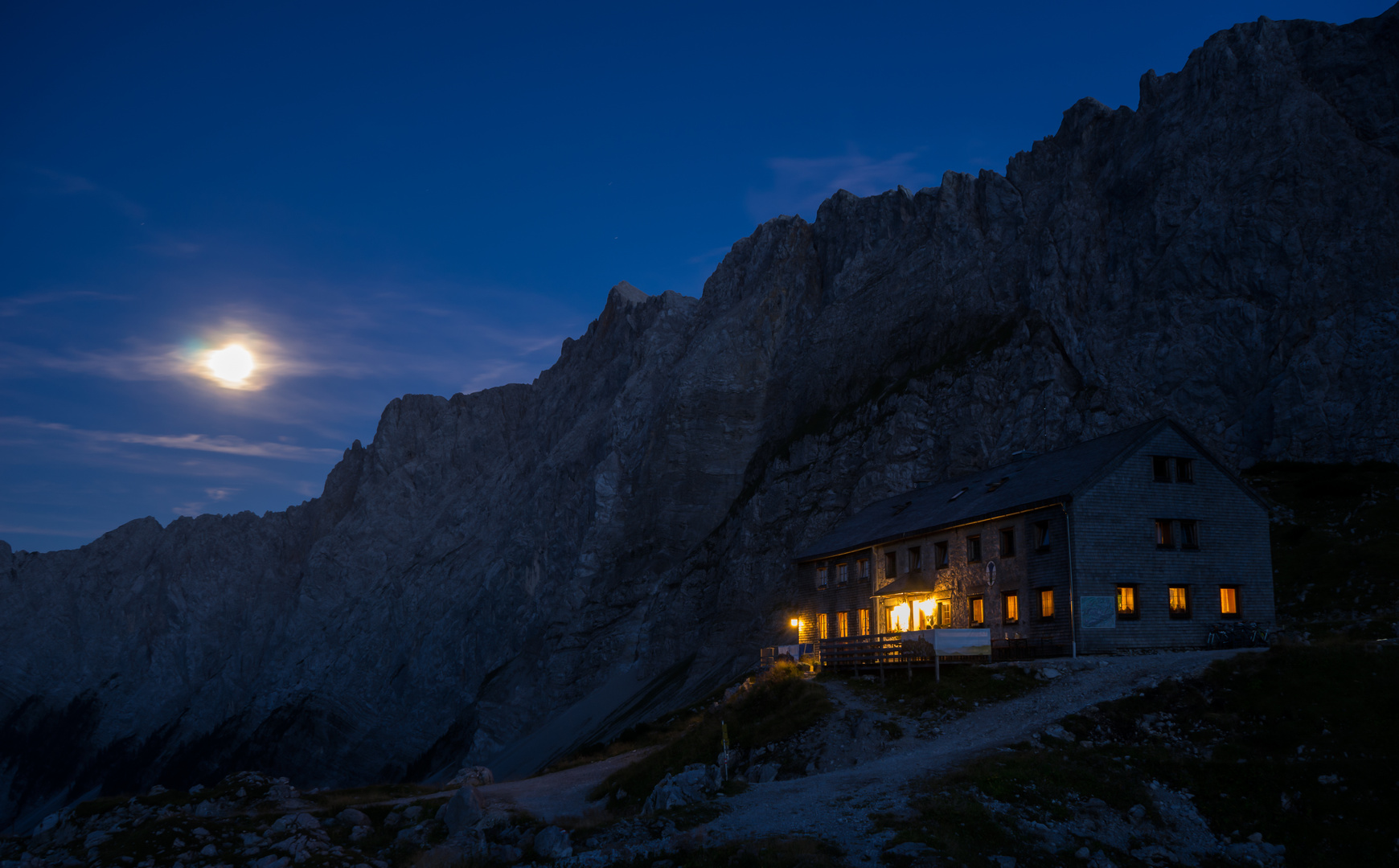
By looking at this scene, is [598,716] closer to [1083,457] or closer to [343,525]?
[1083,457]

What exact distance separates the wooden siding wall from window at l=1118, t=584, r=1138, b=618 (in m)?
0.20

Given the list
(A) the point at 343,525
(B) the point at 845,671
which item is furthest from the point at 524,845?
(A) the point at 343,525

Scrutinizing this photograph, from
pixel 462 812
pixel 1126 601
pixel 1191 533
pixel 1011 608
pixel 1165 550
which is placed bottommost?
pixel 462 812

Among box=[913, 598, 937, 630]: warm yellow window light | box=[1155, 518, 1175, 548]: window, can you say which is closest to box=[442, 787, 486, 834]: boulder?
box=[913, 598, 937, 630]: warm yellow window light

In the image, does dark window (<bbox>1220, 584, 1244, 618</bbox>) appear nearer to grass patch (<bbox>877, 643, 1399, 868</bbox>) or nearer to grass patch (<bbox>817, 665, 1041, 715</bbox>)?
grass patch (<bbox>817, 665, 1041, 715</bbox>)

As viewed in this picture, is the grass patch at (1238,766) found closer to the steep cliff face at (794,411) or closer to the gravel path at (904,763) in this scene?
the gravel path at (904,763)

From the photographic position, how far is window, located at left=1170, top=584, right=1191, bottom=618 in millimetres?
35713

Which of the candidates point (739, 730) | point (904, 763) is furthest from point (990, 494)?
point (904, 763)

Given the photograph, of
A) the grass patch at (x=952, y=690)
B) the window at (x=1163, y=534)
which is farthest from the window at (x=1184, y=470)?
the grass patch at (x=952, y=690)

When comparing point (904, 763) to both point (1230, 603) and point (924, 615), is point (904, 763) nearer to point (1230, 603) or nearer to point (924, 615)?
point (924, 615)

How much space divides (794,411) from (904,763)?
69716mm

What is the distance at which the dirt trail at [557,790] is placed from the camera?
1148 inches

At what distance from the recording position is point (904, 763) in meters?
23.6

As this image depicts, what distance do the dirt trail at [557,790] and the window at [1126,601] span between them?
1801 centimetres
